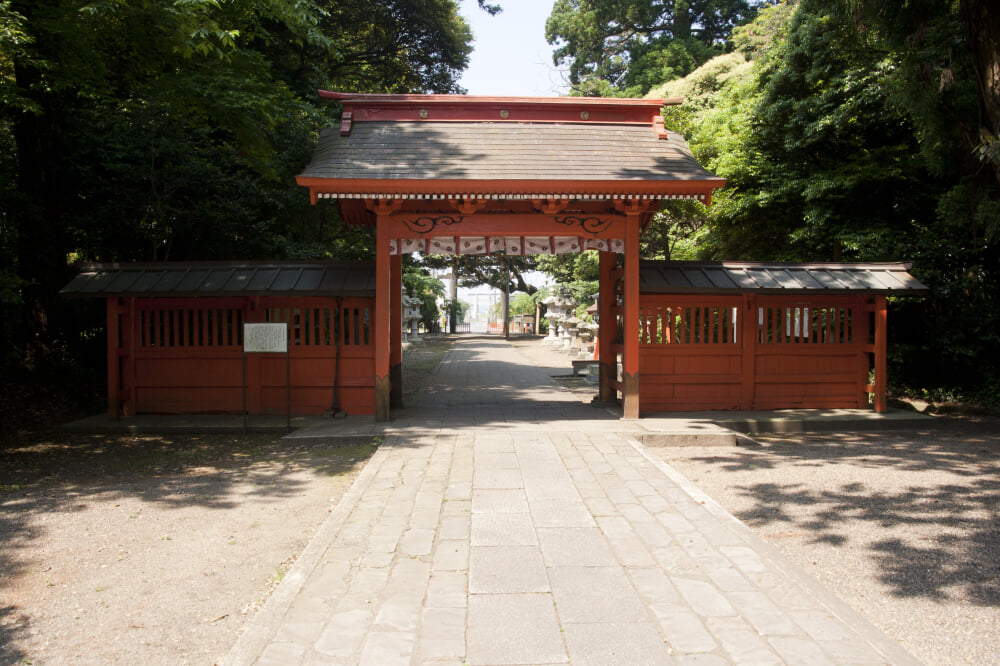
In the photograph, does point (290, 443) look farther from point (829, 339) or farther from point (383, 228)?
point (829, 339)

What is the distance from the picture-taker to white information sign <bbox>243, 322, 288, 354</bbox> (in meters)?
8.03

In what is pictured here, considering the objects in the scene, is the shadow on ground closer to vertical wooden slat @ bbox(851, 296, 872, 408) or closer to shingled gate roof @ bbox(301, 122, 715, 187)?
vertical wooden slat @ bbox(851, 296, 872, 408)

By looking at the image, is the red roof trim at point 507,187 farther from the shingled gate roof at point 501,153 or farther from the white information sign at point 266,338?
the white information sign at point 266,338

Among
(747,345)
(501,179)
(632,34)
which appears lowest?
(747,345)

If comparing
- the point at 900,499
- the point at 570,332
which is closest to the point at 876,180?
the point at 900,499

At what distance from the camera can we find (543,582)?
11.3ft

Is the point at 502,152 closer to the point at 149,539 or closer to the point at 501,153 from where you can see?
the point at 501,153

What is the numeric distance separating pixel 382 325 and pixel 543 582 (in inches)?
214

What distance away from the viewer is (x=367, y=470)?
19.0ft

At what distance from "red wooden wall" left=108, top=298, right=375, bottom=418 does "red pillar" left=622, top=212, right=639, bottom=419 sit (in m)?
3.69

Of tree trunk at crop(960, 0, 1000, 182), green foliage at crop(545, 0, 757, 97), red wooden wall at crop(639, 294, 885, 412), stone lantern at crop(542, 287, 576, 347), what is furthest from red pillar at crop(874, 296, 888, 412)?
green foliage at crop(545, 0, 757, 97)

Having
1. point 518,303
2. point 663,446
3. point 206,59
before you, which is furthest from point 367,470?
point 518,303

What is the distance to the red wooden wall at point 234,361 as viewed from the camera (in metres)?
8.85

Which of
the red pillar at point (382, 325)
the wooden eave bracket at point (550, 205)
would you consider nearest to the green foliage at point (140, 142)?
the red pillar at point (382, 325)
